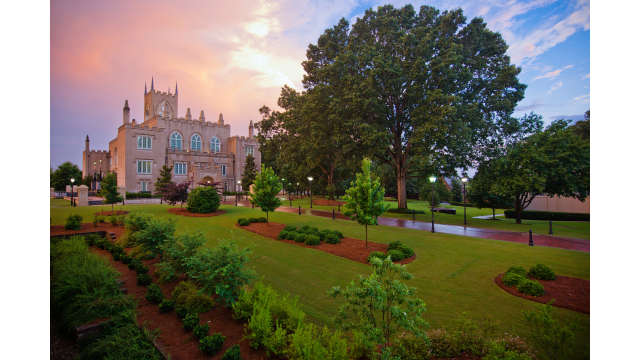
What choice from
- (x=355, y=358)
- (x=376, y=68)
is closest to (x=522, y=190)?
(x=376, y=68)

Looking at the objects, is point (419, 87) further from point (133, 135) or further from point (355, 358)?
point (133, 135)

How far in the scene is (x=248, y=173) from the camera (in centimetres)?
5103

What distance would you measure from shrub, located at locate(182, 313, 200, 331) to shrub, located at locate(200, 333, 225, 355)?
2.07 feet

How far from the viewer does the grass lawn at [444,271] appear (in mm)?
4973

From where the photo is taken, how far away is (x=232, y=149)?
55.3 meters

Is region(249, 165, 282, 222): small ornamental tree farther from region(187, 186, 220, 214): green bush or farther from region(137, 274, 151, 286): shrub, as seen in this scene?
region(137, 274, 151, 286): shrub

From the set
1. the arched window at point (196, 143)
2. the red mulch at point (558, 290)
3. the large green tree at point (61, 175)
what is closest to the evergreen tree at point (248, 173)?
the arched window at point (196, 143)

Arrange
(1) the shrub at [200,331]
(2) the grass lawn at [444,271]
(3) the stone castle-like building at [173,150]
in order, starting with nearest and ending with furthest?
1. (1) the shrub at [200,331]
2. (2) the grass lawn at [444,271]
3. (3) the stone castle-like building at [173,150]

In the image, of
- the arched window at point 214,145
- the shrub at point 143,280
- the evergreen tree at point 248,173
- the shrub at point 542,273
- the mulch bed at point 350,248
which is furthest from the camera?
the arched window at point 214,145

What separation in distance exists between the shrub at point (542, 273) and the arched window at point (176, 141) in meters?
53.4

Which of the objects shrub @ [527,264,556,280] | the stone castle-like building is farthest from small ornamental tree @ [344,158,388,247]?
the stone castle-like building

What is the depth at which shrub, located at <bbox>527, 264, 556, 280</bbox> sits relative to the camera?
21.6 ft

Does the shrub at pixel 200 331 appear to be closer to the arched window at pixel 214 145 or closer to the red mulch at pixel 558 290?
the red mulch at pixel 558 290

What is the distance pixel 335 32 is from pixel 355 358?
27981 mm
